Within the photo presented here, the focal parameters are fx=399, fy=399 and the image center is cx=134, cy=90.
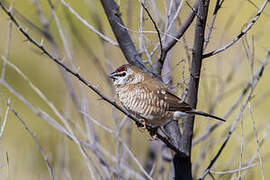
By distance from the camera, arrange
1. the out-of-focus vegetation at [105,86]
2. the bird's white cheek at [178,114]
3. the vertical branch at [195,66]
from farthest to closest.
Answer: the out-of-focus vegetation at [105,86] < the bird's white cheek at [178,114] < the vertical branch at [195,66]

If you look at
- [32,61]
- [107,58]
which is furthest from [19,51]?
[107,58]

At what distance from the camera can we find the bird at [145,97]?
3047mm

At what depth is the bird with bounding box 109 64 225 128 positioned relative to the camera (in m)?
3.05

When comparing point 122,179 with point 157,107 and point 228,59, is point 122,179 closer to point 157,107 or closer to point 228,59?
point 157,107

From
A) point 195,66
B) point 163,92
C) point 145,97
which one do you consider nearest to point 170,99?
point 163,92

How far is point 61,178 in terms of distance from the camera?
11.1 feet

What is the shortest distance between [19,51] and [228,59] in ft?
9.77

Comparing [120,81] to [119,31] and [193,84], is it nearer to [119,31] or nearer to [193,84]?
[119,31]

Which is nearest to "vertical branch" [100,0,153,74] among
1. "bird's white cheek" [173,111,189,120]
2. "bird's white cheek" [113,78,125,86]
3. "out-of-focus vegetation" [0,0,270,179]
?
"bird's white cheek" [113,78,125,86]

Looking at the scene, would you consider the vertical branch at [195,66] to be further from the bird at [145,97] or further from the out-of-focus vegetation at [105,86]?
the out-of-focus vegetation at [105,86]

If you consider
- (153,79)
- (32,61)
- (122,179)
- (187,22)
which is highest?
(32,61)

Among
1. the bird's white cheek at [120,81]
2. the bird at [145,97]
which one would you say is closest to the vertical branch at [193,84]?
the bird at [145,97]

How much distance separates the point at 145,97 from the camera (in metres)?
3.12

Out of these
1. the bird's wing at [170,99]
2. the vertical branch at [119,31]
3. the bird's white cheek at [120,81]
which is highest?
the vertical branch at [119,31]
